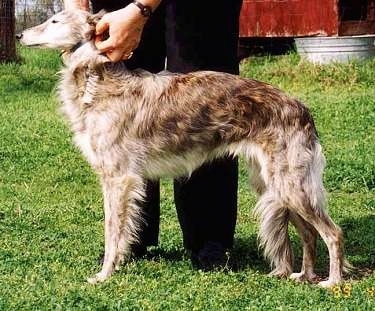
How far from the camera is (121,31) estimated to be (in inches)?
190

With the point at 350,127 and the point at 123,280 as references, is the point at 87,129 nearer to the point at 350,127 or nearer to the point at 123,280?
the point at 123,280

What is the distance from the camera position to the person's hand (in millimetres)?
4805

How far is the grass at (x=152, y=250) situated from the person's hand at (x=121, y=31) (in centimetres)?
128

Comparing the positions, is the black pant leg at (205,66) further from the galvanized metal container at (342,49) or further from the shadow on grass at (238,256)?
the galvanized metal container at (342,49)

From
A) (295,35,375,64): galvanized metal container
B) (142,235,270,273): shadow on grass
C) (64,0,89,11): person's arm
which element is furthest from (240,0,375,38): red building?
(64,0,89,11): person's arm

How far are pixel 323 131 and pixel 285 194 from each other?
15.6 feet

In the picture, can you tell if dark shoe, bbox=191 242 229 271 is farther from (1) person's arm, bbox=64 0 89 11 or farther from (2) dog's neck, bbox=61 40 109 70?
(1) person's arm, bbox=64 0 89 11

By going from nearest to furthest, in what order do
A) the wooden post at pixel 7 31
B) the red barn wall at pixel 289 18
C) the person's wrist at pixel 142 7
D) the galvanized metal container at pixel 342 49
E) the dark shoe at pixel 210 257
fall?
the person's wrist at pixel 142 7 → the dark shoe at pixel 210 257 → the galvanized metal container at pixel 342 49 → the red barn wall at pixel 289 18 → the wooden post at pixel 7 31

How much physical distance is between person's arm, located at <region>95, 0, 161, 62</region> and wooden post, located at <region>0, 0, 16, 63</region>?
10717mm

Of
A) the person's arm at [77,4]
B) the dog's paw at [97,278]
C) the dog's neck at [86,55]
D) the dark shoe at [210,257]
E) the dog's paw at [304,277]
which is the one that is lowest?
the dog's paw at [304,277]

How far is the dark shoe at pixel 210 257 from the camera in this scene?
526cm

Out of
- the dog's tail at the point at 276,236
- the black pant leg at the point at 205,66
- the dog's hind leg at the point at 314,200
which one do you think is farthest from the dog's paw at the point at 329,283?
the black pant leg at the point at 205,66

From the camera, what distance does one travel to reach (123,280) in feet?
16.2

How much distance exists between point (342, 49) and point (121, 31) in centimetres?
951
